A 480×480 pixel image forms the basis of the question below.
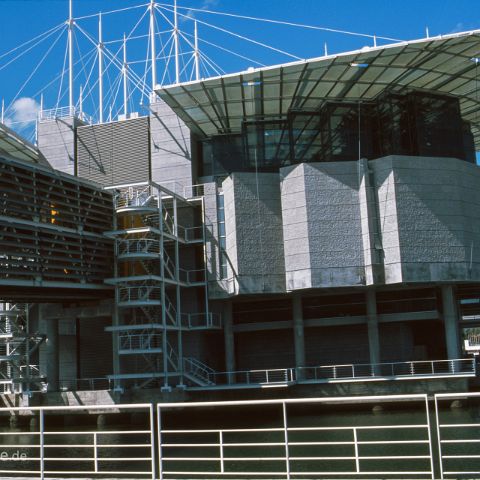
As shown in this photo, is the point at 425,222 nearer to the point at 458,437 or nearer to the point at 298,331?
the point at 298,331

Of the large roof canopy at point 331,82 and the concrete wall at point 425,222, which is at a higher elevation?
the large roof canopy at point 331,82

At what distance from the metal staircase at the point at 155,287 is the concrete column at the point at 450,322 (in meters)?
14.5

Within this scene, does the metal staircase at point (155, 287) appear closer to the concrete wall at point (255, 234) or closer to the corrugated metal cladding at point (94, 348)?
the corrugated metal cladding at point (94, 348)

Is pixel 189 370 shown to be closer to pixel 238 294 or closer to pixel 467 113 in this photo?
pixel 238 294

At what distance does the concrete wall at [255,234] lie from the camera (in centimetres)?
4103

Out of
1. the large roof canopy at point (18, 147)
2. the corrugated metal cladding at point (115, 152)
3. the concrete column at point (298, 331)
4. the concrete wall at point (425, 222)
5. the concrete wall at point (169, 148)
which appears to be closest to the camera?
the concrete wall at point (425, 222)

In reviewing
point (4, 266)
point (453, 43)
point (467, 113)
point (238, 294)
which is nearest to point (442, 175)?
point (453, 43)

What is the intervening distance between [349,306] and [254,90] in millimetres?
15204

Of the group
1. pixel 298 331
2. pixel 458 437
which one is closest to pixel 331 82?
pixel 298 331

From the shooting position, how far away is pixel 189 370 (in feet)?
141

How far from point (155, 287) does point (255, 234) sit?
24.2 feet

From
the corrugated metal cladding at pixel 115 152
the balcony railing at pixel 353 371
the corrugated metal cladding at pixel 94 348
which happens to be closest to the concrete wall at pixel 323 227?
the balcony railing at pixel 353 371

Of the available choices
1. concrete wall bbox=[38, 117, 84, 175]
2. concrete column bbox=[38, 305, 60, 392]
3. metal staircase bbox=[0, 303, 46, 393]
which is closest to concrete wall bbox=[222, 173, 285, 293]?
concrete column bbox=[38, 305, 60, 392]

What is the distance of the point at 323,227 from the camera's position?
131ft
